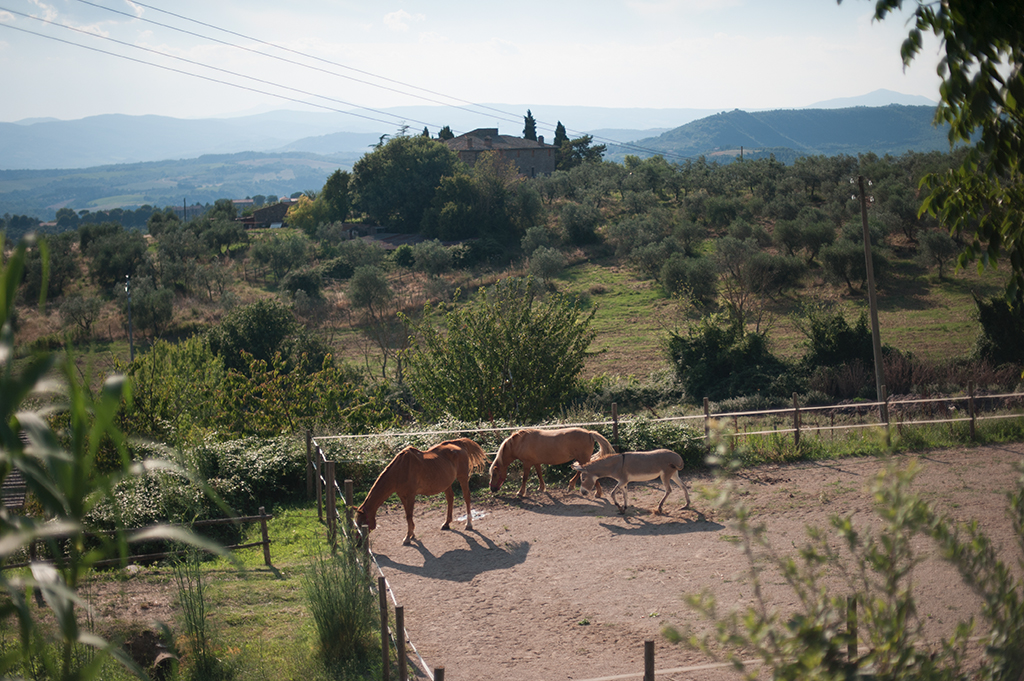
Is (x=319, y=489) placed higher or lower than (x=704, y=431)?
lower

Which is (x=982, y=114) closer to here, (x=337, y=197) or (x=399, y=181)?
(x=399, y=181)

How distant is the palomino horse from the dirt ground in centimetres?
65

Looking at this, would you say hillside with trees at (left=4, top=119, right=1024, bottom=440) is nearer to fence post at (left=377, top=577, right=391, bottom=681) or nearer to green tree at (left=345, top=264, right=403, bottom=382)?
green tree at (left=345, top=264, right=403, bottom=382)

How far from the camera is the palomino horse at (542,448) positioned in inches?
474

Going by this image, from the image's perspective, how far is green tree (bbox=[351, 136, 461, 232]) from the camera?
60.0 metres

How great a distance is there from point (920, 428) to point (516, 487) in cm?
829

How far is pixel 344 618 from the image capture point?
269 inches

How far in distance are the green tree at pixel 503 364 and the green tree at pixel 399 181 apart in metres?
44.4

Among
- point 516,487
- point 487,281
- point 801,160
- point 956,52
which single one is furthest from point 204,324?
point 801,160

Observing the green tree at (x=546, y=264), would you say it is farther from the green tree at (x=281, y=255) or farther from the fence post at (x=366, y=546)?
the fence post at (x=366, y=546)

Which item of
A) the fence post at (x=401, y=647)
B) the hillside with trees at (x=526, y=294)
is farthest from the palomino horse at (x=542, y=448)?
the fence post at (x=401, y=647)

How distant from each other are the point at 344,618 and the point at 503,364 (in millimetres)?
9307

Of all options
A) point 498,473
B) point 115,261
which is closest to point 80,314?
point 115,261

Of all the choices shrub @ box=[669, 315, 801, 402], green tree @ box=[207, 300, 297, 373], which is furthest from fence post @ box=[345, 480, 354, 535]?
green tree @ box=[207, 300, 297, 373]
